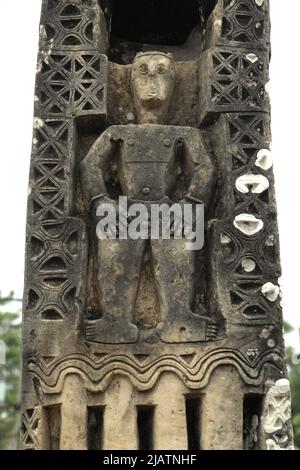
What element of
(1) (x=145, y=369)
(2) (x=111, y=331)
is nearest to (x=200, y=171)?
(2) (x=111, y=331)

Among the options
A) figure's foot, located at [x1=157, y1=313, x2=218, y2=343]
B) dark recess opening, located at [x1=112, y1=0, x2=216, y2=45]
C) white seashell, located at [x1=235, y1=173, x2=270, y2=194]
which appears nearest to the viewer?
figure's foot, located at [x1=157, y1=313, x2=218, y2=343]

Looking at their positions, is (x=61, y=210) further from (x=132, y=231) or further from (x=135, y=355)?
(x=135, y=355)

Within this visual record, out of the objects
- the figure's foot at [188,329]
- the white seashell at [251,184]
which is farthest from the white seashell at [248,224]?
the figure's foot at [188,329]

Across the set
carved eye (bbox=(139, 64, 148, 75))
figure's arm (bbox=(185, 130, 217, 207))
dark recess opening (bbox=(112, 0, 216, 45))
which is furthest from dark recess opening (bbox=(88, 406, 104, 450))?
dark recess opening (bbox=(112, 0, 216, 45))

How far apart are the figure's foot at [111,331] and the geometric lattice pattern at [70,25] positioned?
209cm

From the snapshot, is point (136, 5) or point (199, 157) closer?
point (199, 157)

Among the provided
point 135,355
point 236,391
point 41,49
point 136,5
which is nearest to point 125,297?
point 135,355

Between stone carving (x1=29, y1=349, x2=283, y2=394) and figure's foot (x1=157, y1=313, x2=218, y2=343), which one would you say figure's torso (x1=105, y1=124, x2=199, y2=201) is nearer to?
figure's foot (x1=157, y1=313, x2=218, y2=343)

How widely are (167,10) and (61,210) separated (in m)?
2.35

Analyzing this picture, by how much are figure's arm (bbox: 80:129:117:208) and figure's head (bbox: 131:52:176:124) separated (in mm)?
406

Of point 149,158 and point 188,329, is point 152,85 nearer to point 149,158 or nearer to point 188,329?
point 149,158

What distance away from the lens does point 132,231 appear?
279 inches

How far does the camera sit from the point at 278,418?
6578 millimetres

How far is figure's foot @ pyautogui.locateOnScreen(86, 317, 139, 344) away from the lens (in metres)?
6.71
